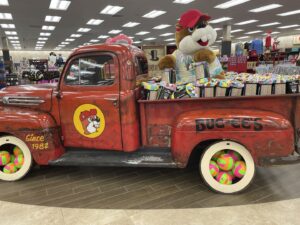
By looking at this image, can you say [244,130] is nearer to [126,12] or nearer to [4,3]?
[126,12]

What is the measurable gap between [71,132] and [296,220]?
8.15 feet

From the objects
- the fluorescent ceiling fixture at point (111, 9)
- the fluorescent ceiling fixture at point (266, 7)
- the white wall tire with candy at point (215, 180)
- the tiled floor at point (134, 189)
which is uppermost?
the fluorescent ceiling fixture at point (111, 9)

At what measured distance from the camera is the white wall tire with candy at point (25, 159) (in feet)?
9.92

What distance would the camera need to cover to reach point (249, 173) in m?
2.61

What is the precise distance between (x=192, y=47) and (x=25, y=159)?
2603mm

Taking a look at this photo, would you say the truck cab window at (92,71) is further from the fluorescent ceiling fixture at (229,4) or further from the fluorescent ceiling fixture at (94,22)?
the fluorescent ceiling fixture at (94,22)

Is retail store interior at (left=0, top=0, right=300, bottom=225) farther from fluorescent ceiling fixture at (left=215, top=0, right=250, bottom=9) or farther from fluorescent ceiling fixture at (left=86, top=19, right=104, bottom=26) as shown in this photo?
fluorescent ceiling fixture at (left=86, top=19, right=104, bottom=26)

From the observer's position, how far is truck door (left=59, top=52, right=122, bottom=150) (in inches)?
111

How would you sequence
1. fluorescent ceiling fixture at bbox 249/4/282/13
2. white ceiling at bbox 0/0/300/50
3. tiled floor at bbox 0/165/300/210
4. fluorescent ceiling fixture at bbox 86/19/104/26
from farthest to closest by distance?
1. fluorescent ceiling fixture at bbox 86/19/104/26
2. fluorescent ceiling fixture at bbox 249/4/282/13
3. white ceiling at bbox 0/0/300/50
4. tiled floor at bbox 0/165/300/210

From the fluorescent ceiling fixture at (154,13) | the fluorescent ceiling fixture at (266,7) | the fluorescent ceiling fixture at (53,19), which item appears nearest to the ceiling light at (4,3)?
the fluorescent ceiling fixture at (53,19)

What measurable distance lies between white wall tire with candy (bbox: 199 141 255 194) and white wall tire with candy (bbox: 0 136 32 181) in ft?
6.80

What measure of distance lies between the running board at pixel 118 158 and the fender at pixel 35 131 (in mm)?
143

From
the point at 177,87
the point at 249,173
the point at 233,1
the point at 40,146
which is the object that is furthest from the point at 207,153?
the point at 233,1

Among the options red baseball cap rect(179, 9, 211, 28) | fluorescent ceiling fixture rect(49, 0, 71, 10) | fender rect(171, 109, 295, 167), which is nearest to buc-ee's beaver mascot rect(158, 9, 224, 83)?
red baseball cap rect(179, 9, 211, 28)
